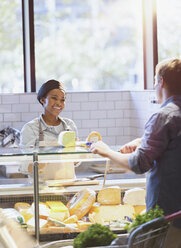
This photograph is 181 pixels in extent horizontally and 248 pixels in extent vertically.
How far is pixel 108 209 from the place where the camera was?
120 inches

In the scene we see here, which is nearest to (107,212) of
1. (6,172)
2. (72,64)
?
(6,172)

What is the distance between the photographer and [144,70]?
685 cm

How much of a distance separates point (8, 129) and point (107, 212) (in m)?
3.31

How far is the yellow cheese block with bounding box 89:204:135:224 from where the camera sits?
9.89 ft

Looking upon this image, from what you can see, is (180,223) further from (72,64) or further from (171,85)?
(72,64)

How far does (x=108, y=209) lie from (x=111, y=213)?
0.03 metres

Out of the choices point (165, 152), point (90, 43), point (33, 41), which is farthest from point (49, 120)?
point (90, 43)

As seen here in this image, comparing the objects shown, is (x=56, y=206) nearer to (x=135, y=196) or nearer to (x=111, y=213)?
(x=111, y=213)

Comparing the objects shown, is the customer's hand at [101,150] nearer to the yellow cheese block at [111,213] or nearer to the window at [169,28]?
the yellow cheese block at [111,213]

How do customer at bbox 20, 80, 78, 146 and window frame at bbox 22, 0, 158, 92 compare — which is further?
window frame at bbox 22, 0, 158, 92

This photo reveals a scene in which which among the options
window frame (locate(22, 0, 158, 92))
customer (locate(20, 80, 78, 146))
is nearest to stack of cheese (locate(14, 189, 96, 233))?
customer (locate(20, 80, 78, 146))

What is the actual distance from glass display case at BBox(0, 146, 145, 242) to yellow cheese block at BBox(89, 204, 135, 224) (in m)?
0.02

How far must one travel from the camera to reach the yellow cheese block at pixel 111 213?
3016 mm

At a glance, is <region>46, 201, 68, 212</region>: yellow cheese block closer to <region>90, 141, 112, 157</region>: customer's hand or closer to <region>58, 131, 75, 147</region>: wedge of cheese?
<region>58, 131, 75, 147</region>: wedge of cheese
